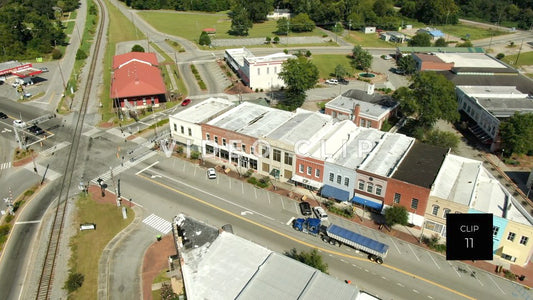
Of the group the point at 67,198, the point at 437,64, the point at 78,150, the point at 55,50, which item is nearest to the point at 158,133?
the point at 78,150

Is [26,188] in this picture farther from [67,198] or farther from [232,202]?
[232,202]

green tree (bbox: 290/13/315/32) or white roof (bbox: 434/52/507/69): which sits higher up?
green tree (bbox: 290/13/315/32)

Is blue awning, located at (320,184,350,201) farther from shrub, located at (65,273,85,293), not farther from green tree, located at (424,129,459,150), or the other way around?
shrub, located at (65,273,85,293)

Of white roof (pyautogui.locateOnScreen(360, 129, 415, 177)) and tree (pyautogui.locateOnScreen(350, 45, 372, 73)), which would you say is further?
tree (pyautogui.locateOnScreen(350, 45, 372, 73))

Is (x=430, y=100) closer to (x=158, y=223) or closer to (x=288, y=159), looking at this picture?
(x=288, y=159)

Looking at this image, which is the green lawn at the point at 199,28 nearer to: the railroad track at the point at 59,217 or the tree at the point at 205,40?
the tree at the point at 205,40

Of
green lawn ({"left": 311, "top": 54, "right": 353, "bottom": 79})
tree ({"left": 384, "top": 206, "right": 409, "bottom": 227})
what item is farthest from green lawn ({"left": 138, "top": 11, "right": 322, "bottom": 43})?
tree ({"left": 384, "top": 206, "right": 409, "bottom": 227})

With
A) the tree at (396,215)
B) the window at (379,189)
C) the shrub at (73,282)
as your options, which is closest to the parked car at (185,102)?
the window at (379,189)
